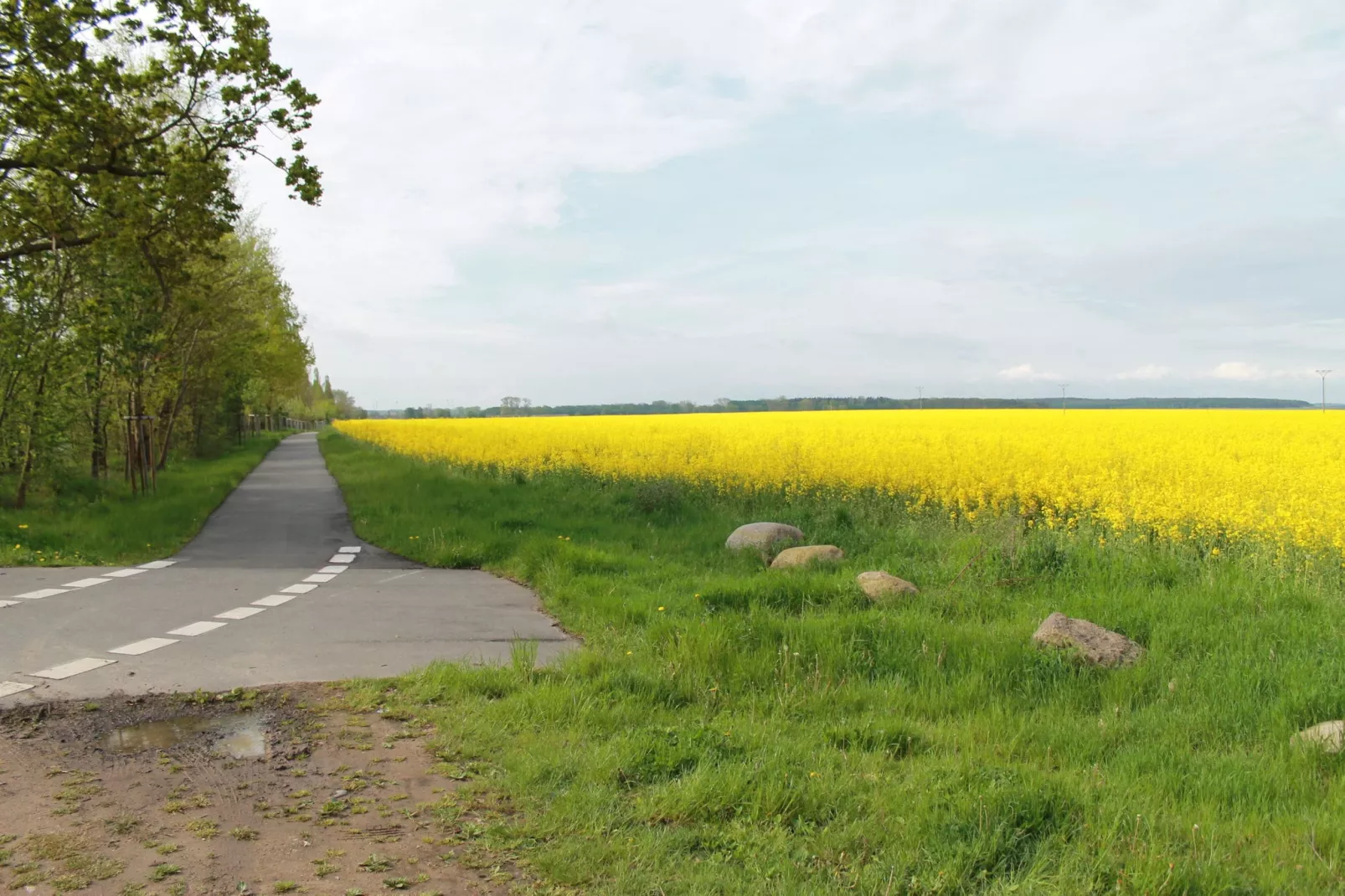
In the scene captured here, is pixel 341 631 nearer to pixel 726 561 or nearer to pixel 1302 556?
pixel 726 561

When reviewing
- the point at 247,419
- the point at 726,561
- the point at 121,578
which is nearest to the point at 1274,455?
the point at 726,561

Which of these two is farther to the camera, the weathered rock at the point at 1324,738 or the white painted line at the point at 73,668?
the white painted line at the point at 73,668

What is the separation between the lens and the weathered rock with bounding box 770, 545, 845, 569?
9.61m

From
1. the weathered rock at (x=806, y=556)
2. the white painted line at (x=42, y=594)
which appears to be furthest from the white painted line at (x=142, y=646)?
the weathered rock at (x=806, y=556)

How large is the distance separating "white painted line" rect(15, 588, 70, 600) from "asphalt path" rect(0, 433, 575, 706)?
2cm

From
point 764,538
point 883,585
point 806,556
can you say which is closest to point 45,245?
point 764,538

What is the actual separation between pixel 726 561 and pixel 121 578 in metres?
6.95

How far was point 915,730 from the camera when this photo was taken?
4973 millimetres

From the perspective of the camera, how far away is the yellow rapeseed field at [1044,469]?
1058 centimetres

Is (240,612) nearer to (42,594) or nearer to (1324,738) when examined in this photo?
(42,594)

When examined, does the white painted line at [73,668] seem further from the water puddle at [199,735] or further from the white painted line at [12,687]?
the water puddle at [199,735]

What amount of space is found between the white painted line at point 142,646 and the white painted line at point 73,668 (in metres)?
0.20

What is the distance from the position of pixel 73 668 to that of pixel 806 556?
6.75m

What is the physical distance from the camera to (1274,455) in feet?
58.3
